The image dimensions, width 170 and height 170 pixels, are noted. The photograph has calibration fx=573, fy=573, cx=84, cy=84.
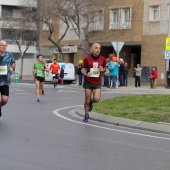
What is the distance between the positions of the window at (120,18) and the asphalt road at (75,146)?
31834 mm

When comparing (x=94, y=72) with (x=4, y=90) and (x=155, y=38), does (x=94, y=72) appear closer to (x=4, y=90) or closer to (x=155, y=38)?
(x=4, y=90)

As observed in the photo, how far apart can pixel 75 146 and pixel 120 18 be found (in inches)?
1475

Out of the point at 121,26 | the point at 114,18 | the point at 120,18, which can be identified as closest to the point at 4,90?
the point at 121,26

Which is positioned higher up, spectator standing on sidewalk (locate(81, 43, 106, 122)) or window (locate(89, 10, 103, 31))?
window (locate(89, 10, 103, 31))

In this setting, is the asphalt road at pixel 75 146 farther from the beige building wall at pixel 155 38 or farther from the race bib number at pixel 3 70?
the beige building wall at pixel 155 38

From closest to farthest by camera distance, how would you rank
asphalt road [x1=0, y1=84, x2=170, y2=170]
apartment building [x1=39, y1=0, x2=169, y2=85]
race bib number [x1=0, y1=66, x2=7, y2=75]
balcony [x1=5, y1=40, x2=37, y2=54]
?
asphalt road [x1=0, y1=84, x2=170, y2=170] → race bib number [x1=0, y1=66, x2=7, y2=75] → apartment building [x1=39, y1=0, x2=169, y2=85] → balcony [x1=5, y1=40, x2=37, y2=54]

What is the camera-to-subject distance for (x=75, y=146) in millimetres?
9891

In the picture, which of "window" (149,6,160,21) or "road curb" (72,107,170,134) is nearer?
"road curb" (72,107,170,134)

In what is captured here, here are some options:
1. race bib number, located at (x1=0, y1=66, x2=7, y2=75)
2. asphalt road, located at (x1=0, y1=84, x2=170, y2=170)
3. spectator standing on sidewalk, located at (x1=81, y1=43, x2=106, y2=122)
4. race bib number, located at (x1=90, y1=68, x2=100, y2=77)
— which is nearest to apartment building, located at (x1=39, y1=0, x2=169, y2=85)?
spectator standing on sidewalk, located at (x1=81, y1=43, x2=106, y2=122)

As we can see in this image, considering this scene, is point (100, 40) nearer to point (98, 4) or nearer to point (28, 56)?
point (98, 4)

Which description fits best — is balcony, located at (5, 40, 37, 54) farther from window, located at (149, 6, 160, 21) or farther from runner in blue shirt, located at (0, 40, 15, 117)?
runner in blue shirt, located at (0, 40, 15, 117)

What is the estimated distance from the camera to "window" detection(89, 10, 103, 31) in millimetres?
48344

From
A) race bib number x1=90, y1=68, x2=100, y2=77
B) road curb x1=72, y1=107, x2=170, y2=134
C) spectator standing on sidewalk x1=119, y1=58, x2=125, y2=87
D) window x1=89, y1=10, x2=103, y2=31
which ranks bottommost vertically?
road curb x1=72, y1=107, x2=170, y2=134

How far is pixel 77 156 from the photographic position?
8.84 m
